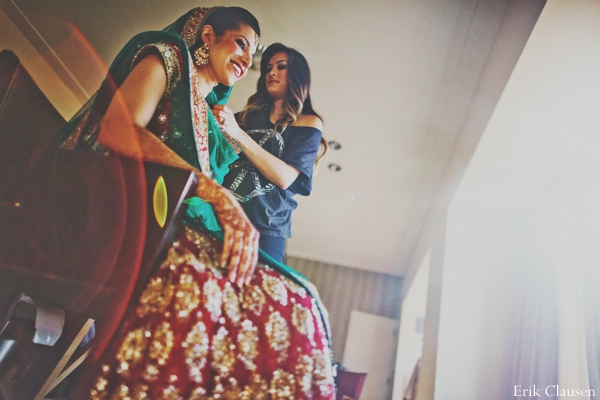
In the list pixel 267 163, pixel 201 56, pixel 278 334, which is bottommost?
pixel 278 334

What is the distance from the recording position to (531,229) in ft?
7.68

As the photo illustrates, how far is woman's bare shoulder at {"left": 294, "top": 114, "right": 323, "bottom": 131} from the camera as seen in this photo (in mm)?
1317

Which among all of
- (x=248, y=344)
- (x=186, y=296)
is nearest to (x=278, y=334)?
(x=248, y=344)

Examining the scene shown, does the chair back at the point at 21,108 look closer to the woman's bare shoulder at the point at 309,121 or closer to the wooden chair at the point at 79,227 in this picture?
the wooden chair at the point at 79,227

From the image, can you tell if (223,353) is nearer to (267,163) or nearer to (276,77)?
(267,163)

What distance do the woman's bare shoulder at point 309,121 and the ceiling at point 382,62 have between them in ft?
0.69

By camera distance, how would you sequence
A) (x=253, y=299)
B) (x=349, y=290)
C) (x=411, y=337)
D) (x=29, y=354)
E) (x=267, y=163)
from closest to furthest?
(x=253, y=299)
(x=29, y=354)
(x=267, y=163)
(x=411, y=337)
(x=349, y=290)

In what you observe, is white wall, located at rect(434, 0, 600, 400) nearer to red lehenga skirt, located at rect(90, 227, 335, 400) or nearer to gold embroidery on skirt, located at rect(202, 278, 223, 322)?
red lehenga skirt, located at rect(90, 227, 335, 400)

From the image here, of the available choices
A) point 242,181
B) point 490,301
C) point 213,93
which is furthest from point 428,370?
point 213,93

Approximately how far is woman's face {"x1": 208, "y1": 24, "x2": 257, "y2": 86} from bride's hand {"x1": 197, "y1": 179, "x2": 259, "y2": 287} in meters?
0.50

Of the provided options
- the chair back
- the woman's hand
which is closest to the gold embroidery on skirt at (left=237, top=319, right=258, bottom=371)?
the woman's hand

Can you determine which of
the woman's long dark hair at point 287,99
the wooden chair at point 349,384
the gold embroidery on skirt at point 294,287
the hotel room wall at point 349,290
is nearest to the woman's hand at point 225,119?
the woman's long dark hair at point 287,99

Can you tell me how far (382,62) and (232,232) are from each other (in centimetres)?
176

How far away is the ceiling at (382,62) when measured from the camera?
1.82 metres
